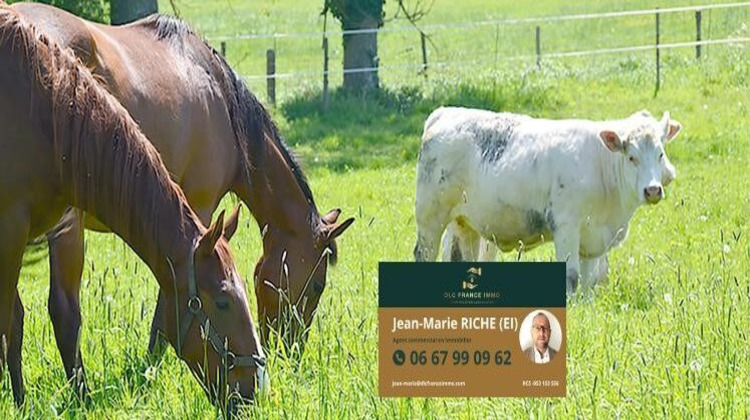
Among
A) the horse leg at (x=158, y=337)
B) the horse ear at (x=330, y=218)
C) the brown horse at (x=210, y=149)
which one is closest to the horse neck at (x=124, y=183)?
the horse leg at (x=158, y=337)

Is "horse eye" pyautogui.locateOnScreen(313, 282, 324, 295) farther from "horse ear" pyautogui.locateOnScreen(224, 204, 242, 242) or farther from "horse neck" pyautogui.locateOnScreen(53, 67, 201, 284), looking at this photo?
"horse neck" pyautogui.locateOnScreen(53, 67, 201, 284)

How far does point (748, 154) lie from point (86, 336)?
32.4 ft

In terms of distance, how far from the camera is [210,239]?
5.23 metres

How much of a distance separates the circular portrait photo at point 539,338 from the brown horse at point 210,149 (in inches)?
89.8

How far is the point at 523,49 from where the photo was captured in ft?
93.7

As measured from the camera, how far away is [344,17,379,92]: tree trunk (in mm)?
20344

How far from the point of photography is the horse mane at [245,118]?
24.4ft

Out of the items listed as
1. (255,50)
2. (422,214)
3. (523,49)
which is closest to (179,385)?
(422,214)

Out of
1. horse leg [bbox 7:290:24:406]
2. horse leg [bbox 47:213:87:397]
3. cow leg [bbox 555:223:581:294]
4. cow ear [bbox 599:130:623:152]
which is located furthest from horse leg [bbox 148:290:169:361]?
cow ear [bbox 599:130:623:152]

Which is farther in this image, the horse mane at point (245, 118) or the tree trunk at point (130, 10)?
the tree trunk at point (130, 10)

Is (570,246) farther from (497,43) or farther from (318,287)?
(497,43)

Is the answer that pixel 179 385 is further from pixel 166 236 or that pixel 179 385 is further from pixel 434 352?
pixel 434 352
